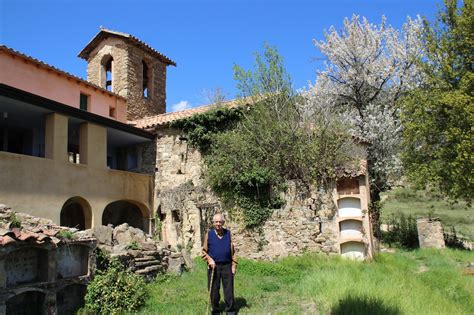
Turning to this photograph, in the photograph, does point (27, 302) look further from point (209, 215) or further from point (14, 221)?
point (209, 215)

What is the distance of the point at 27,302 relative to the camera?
7.85 metres

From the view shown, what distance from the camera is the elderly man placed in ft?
24.2

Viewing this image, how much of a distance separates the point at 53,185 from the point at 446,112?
43.1ft

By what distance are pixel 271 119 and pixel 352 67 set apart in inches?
254

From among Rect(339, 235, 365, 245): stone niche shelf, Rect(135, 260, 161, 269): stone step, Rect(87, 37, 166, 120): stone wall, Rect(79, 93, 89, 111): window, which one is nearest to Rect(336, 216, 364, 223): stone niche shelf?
Rect(339, 235, 365, 245): stone niche shelf

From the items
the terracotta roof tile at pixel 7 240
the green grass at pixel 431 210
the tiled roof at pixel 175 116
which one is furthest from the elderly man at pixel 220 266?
the green grass at pixel 431 210

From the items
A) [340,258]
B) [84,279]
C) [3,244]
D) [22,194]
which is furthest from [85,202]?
[340,258]

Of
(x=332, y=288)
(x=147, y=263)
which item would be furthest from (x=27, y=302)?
(x=332, y=288)

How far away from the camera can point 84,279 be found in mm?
8469

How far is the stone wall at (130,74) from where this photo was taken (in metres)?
21.3

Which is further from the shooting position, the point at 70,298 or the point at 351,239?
the point at 351,239

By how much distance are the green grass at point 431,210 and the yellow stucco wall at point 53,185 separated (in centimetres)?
1462

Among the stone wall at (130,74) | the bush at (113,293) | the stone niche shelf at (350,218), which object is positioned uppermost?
the stone wall at (130,74)

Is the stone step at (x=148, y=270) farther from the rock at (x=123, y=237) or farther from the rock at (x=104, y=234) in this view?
the rock at (x=104, y=234)
